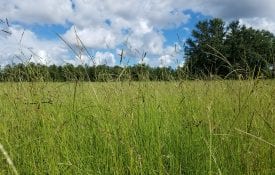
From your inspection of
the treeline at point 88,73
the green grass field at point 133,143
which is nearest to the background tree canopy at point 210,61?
the treeline at point 88,73

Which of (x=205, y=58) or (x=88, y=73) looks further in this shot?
(x=205, y=58)

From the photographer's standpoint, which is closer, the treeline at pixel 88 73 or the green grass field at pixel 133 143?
the green grass field at pixel 133 143

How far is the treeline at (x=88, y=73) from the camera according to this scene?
378 centimetres

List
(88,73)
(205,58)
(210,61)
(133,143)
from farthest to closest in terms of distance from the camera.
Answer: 1. (210,61)
2. (205,58)
3. (88,73)
4. (133,143)

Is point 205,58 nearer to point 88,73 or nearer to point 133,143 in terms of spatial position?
point 88,73

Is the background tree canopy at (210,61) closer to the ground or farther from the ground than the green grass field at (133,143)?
farther from the ground

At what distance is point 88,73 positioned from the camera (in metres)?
4.06

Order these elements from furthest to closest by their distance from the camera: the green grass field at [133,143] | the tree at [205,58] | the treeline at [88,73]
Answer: the tree at [205,58], the treeline at [88,73], the green grass field at [133,143]

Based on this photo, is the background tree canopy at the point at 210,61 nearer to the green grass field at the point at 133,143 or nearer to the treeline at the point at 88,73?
the treeline at the point at 88,73

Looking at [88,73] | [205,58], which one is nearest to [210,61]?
[205,58]

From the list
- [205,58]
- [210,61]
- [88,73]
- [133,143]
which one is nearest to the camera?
[133,143]

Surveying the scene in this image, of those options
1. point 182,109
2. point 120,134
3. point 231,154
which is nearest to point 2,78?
point 182,109

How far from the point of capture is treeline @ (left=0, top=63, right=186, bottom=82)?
3.78 meters

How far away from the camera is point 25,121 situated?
10.5ft
